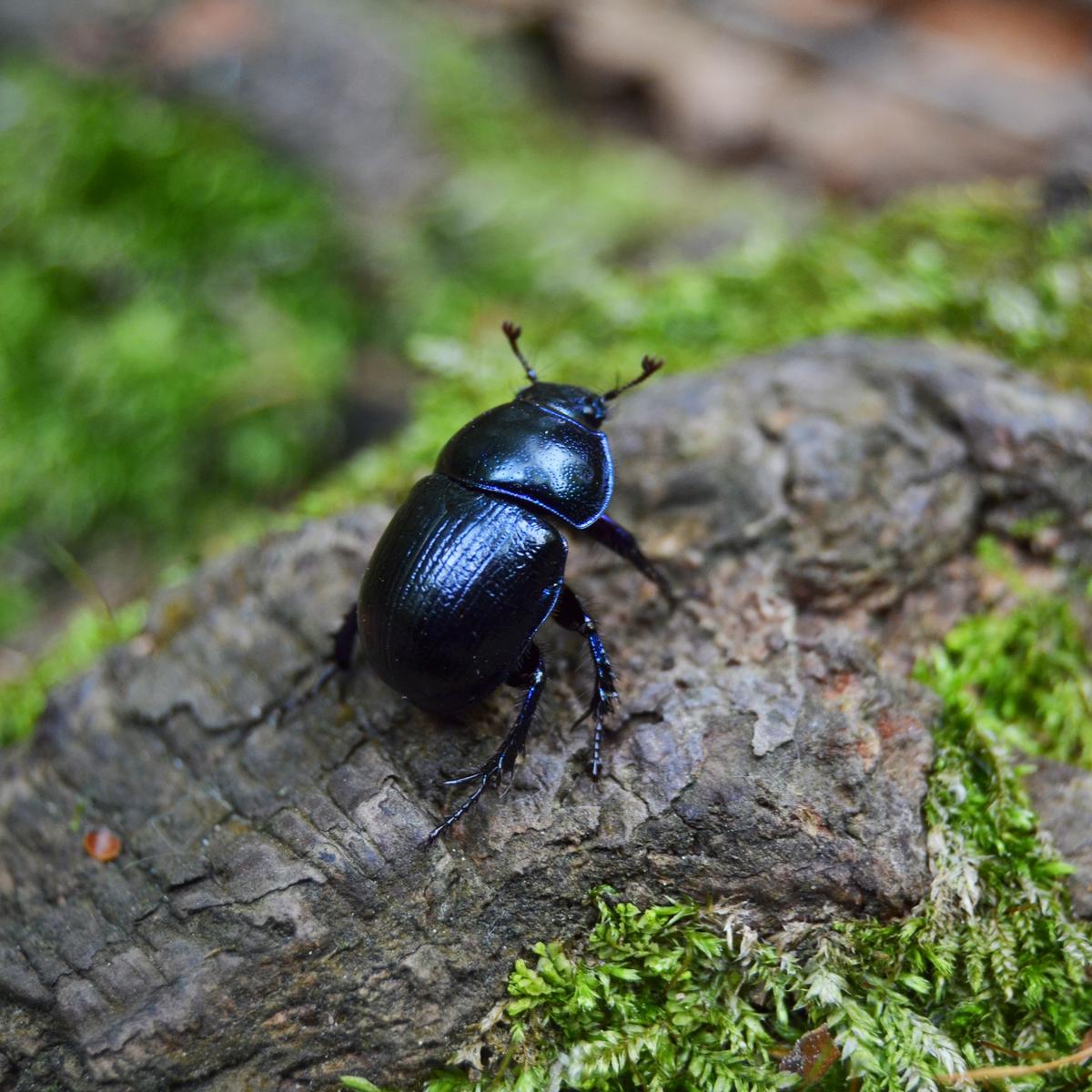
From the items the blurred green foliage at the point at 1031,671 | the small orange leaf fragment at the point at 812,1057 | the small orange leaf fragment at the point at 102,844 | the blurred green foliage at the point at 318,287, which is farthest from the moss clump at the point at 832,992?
the blurred green foliage at the point at 318,287

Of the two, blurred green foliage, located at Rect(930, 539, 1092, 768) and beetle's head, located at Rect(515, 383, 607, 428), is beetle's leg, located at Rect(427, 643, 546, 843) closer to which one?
beetle's head, located at Rect(515, 383, 607, 428)

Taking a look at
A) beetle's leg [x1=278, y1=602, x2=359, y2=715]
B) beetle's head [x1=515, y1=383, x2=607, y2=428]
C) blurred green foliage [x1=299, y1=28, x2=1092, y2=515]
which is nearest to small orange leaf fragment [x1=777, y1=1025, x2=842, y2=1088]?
beetle's leg [x1=278, y1=602, x2=359, y2=715]

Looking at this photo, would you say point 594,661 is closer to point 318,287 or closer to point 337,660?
point 337,660

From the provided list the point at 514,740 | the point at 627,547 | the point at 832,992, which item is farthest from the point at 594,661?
the point at 832,992

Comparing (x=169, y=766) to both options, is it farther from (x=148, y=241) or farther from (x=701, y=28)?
(x=701, y=28)

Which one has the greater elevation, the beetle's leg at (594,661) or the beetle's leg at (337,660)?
the beetle's leg at (594,661)

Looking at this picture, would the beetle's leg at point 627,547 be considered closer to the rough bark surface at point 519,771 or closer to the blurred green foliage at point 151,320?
the rough bark surface at point 519,771
